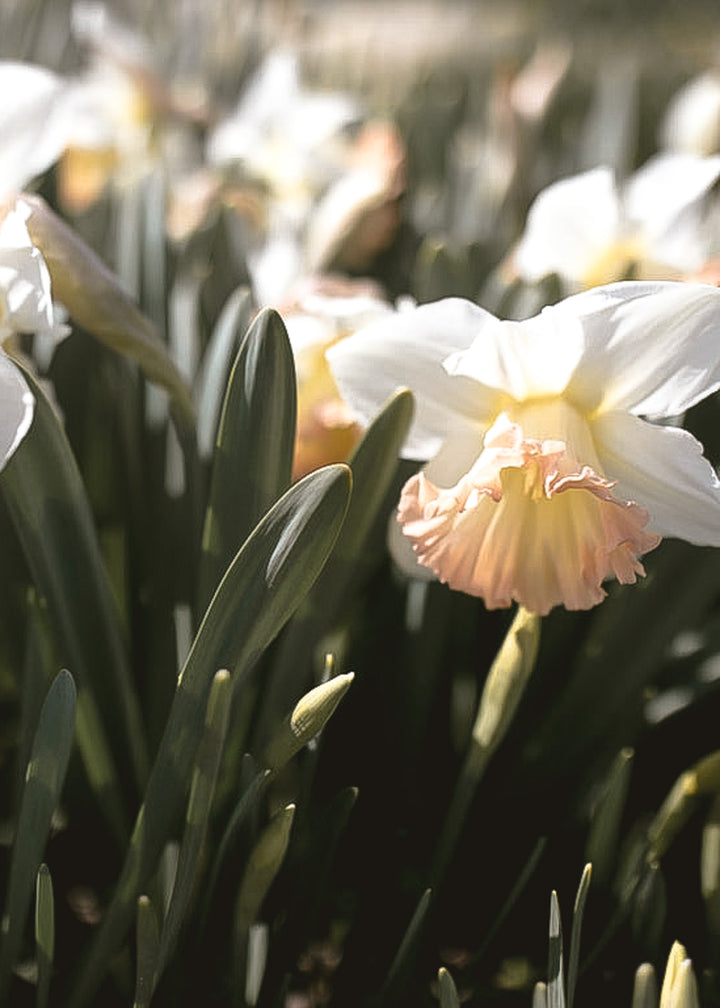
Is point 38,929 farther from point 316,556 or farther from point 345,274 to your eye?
point 345,274

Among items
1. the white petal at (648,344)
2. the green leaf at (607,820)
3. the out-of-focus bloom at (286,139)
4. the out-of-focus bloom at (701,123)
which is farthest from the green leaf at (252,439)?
the out-of-focus bloom at (701,123)

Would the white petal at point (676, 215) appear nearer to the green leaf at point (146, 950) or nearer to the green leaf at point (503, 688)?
the green leaf at point (503, 688)

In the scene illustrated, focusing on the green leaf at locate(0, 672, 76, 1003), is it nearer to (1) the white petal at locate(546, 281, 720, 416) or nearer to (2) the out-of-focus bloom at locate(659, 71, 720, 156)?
(1) the white petal at locate(546, 281, 720, 416)

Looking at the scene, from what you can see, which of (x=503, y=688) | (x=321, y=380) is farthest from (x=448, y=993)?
(x=321, y=380)

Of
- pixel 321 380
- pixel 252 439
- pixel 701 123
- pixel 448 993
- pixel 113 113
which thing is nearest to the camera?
pixel 448 993

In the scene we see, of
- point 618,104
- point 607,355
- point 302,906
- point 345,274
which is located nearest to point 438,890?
point 302,906

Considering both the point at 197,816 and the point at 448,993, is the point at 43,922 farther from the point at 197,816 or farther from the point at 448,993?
the point at 448,993
